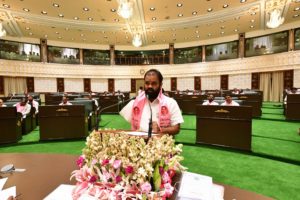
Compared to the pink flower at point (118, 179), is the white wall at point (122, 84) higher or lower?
higher

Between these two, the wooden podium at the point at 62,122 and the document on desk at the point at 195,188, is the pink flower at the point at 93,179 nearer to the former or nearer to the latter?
the document on desk at the point at 195,188

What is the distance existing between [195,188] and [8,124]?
5.48 meters

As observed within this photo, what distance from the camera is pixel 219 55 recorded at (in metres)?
17.9

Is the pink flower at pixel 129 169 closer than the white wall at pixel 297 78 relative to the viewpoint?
Yes

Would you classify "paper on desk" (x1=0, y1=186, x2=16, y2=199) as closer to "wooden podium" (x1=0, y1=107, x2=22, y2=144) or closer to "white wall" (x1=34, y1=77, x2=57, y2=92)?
"wooden podium" (x1=0, y1=107, x2=22, y2=144)

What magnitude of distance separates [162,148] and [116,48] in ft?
67.4

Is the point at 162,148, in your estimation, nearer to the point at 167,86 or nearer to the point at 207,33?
the point at 207,33

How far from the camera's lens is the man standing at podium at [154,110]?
2.22 m

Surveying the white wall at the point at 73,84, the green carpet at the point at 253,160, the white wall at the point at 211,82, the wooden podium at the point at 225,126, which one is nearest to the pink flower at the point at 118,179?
the green carpet at the point at 253,160

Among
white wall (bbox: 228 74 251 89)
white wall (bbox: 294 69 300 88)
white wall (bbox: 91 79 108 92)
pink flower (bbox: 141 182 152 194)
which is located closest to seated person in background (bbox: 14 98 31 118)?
pink flower (bbox: 141 182 152 194)

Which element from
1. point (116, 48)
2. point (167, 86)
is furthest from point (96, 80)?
point (167, 86)

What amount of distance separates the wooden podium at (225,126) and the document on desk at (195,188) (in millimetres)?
3497

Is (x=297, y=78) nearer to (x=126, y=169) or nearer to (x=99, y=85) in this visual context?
(x=99, y=85)

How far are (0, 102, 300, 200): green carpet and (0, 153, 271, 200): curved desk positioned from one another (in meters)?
1.99
